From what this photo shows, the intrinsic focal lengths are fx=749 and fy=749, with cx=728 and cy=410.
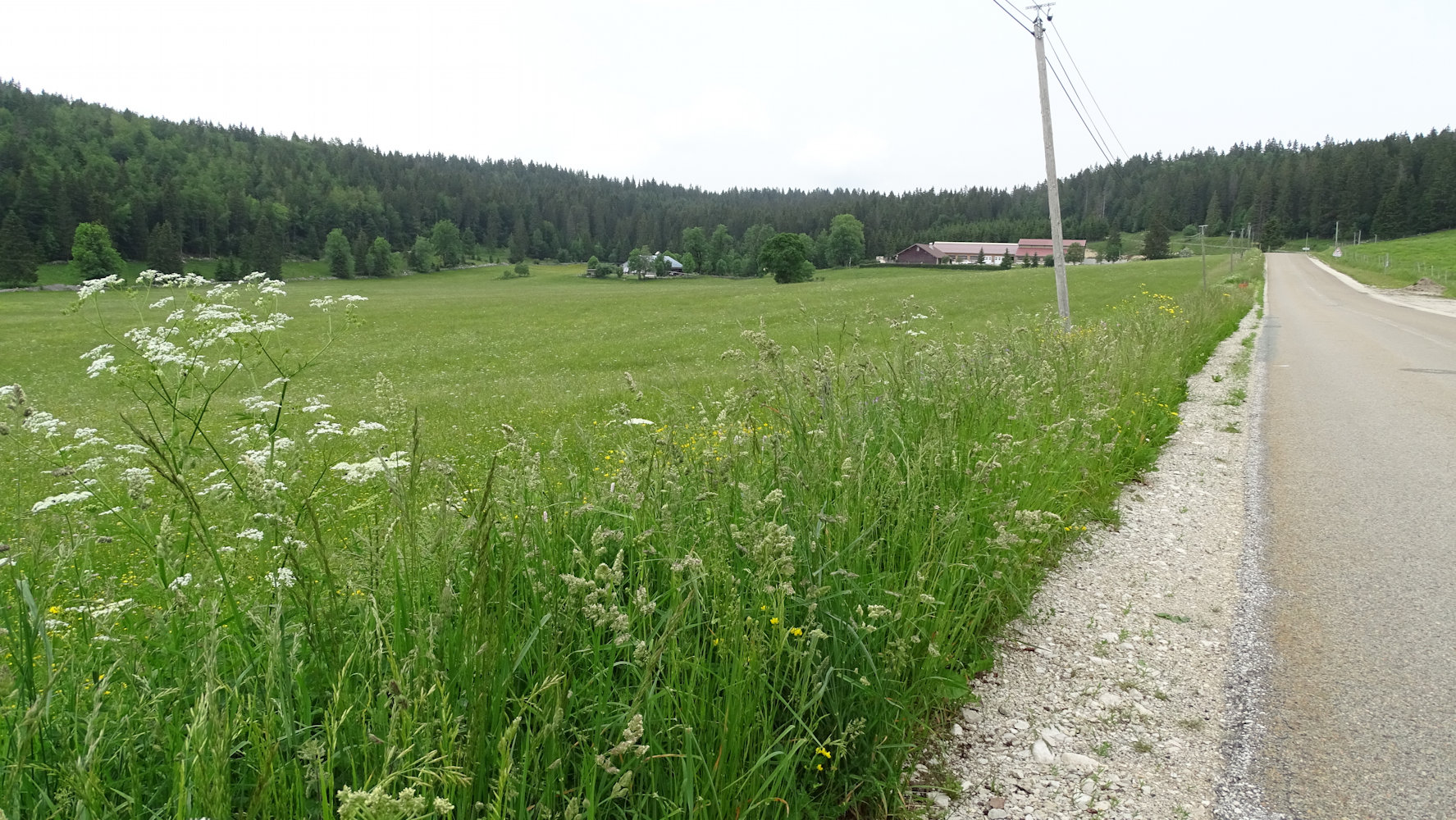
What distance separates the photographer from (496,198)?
161875mm

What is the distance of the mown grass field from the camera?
48.8 metres

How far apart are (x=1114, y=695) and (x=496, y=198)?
567 ft

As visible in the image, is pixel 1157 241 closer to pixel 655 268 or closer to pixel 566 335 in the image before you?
pixel 655 268

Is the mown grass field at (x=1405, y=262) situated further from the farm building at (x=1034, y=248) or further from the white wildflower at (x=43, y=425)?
the white wildflower at (x=43, y=425)

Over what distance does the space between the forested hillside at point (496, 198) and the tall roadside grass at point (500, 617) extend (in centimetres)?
10879

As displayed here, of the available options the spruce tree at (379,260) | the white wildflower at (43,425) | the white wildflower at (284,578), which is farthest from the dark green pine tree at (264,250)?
the white wildflower at (284,578)

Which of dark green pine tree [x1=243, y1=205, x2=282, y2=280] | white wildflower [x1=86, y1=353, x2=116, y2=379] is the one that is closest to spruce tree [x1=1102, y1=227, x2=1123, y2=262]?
dark green pine tree [x1=243, y1=205, x2=282, y2=280]

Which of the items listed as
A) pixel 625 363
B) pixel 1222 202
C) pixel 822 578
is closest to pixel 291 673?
pixel 822 578

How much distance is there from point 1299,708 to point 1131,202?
178886 millimetres

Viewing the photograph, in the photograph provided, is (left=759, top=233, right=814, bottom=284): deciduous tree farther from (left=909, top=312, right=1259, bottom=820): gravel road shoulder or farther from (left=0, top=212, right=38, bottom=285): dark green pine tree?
(left=909, top=312, right=1259, bottom=820): gravel road shoulder

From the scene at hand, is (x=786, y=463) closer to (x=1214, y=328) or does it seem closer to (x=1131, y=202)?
(x=1214, y=328)

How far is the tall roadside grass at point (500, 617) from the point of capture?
2.08m

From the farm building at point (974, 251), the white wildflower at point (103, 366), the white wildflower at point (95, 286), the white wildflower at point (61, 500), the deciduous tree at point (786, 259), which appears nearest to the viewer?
the white wildflower at point (61, 500)

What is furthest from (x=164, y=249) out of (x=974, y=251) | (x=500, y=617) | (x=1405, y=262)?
(x=1405, y=262)
